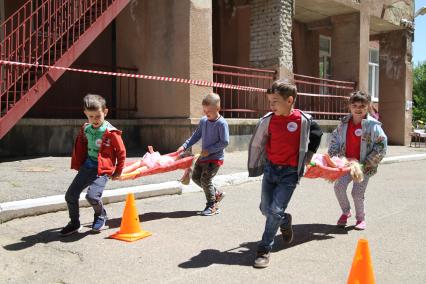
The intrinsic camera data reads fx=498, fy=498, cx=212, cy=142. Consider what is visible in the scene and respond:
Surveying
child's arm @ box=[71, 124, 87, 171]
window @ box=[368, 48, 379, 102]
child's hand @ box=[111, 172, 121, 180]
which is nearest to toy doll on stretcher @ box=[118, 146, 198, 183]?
child's hand @ box=[111, 172, 121, 180]

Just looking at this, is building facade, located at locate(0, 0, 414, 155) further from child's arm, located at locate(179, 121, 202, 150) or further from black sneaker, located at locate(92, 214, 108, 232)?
black sneaker, located at locate(92, 214, 108, 232)

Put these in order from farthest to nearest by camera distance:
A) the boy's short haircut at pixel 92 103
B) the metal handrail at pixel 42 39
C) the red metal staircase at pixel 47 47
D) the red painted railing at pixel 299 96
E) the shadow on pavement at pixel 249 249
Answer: the red painted railing at pixel 299 96
the metal handrail at pixel 42 39
the red metal staircase at pixel 47 47
the boy's short haircut at pixel 92 103
the shadow on pavement at pixel 249 249

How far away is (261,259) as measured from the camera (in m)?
4.02

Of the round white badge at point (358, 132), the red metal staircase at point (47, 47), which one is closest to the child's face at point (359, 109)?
the round white badge at point (358, 132)

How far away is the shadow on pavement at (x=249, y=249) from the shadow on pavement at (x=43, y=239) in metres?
1.33

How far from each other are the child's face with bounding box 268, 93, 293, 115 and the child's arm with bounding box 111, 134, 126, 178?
5.11 ft

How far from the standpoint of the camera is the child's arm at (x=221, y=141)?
5848mm

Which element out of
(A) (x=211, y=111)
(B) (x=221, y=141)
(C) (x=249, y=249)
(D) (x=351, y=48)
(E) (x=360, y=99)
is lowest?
(C) (x=249, y=249)

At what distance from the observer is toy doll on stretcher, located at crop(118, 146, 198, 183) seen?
523cm

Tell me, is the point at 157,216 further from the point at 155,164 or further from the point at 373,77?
the point at 373,77

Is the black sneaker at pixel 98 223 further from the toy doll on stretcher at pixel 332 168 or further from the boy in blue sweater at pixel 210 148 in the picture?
the toy doll on stretcher at pixel 332 168

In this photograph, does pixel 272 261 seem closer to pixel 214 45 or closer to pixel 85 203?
pixel 85 203

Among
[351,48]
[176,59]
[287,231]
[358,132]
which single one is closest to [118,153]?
[287,231]

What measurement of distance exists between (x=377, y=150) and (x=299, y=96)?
11.2 m
